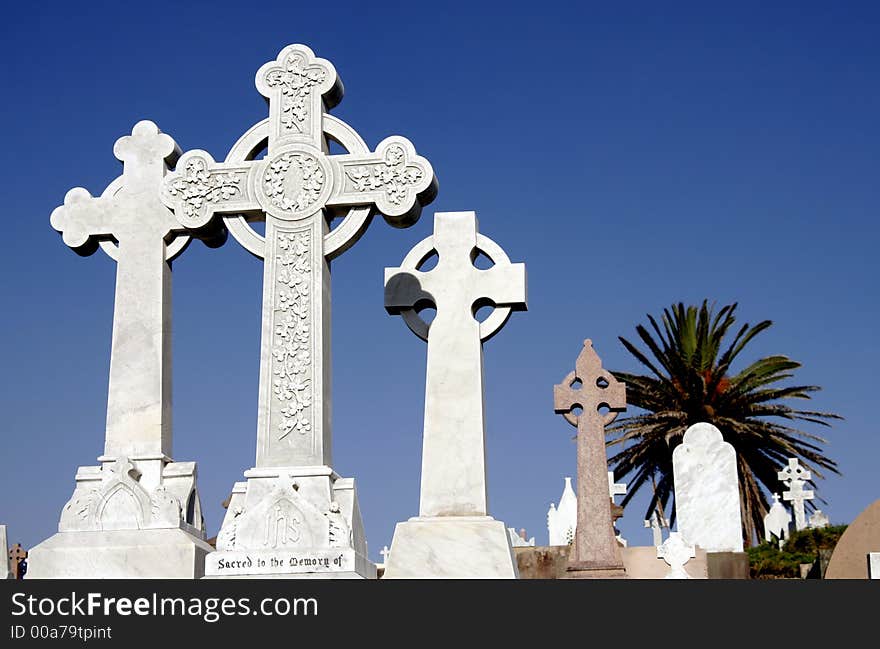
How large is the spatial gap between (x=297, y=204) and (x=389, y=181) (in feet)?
2.70

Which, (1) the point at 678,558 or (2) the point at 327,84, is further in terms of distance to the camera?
(1) the point at 678,558

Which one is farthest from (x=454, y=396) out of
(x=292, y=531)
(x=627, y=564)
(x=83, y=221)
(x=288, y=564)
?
(x=627, y=564)

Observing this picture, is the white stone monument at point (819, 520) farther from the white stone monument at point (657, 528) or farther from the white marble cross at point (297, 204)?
the white marble cross at point (297, 204)

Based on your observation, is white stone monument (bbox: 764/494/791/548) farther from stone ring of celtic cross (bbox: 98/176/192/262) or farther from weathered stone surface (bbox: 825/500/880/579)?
stone ring of celtic cross (bbox: 98/176/192/262)

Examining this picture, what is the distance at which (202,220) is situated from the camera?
10.8 meters

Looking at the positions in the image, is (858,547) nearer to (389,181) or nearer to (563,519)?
(389,181)

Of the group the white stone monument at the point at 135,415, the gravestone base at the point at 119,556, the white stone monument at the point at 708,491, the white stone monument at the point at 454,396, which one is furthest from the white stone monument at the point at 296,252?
the white stone monument at the point at 708,491

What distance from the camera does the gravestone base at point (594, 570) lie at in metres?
14.9

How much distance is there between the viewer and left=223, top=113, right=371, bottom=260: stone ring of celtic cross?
10578mm

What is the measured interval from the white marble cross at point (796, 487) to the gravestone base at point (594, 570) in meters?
13.0

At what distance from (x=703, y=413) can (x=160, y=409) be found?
2137 cm
